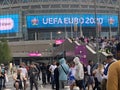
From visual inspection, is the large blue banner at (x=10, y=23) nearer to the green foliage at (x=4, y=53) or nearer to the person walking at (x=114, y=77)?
the green foliage at (x=4, y=53)

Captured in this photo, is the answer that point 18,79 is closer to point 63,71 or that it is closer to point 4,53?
point 63,71

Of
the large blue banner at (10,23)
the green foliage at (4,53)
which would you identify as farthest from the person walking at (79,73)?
the large blue banner at (10,23)

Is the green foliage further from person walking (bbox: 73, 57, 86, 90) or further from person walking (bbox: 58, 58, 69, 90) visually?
person walking (bbox: 73, 57, 86, 90)

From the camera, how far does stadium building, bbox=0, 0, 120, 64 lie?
11106 centimetres

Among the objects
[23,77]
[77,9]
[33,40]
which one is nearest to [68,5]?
[77,9]

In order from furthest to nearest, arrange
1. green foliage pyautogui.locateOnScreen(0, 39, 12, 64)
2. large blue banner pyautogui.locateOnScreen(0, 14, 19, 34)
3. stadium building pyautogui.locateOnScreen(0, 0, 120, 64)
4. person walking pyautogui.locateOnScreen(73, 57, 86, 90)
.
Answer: large blue banner pyautogui.locateOnScreen(0, 14, 19, 34)
stadium building pyautogui.locateOnScreen(0, 0, 120, 64)
green foliage pyautogui.locateOnScreen(0, 39, 12, 64)
person walking pyautogui.locateOnScreen(73, 57, 86, 90)

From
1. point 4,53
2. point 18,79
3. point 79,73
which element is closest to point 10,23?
point 4,53

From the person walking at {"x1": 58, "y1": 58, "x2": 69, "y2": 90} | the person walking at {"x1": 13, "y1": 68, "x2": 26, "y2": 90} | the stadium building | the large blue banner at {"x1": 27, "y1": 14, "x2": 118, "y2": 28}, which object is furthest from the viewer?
the large blue banner at {"x1": 27, "y1": 14, "x2": 118, "y2": 28}

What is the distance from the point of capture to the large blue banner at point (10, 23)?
11162cm

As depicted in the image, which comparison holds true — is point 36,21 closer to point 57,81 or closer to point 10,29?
point 10,29

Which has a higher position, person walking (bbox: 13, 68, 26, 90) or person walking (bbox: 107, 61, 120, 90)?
person walking (bbox: 107, 61, 120, 90)

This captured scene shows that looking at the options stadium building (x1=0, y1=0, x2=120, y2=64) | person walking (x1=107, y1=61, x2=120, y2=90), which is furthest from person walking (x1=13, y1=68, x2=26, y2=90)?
stadium building (x1=0, y1=0, x2=120, y2=64)

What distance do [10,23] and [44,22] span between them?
26.0 feet

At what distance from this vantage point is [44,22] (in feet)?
369
